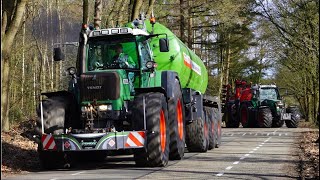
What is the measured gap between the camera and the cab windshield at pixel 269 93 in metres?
43.5

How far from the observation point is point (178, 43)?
19.2 metres

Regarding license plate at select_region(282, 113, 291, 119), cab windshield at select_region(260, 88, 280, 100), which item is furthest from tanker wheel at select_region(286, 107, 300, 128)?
cab windshield at select_region(260, 88, 280, 100)

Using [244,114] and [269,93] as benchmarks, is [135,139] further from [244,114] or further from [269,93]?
[244,114]

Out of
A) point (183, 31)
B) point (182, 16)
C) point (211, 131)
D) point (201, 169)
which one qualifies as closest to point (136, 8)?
point (182, 16)

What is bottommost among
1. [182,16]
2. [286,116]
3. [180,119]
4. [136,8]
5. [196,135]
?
[196,135]

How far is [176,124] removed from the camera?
1705 centimetres

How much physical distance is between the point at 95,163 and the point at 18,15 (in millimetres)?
4407

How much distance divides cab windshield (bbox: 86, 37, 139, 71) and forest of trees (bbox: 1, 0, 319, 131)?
2.75m

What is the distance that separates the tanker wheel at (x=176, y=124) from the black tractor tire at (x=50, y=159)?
2809 mm

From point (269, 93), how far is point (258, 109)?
6.16 ft

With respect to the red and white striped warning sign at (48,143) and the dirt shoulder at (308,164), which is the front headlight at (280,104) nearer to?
the dirt shoulder at (308,164)

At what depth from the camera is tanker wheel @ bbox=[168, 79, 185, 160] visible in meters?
16.9

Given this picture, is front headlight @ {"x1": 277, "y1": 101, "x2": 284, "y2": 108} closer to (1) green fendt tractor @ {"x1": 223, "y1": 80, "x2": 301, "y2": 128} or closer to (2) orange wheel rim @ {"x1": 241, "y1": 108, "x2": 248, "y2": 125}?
(1) green fendt tractor @ {"x1": 223, "y1": 80, "x2": 301, "y2": 128}

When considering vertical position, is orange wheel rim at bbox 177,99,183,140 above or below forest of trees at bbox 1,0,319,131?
below
